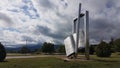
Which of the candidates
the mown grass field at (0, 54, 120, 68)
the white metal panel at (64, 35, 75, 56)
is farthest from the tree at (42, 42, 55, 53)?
the mown grass field at (0, 54, 120, 68)

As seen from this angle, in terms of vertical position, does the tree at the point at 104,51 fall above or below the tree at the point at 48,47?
below

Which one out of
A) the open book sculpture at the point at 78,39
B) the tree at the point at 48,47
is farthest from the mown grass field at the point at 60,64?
the tree at the point at 48,47

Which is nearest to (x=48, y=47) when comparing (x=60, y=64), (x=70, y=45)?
(x=70, y=45)

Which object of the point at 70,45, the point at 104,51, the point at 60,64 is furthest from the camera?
the point at 104,51

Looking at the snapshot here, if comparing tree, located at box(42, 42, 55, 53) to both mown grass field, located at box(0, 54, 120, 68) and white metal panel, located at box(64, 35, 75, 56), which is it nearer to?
white metal panel, located at box(64, 35, 75, 56)

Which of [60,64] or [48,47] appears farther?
[48,47]

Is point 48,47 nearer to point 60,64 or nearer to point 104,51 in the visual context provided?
point 104,51

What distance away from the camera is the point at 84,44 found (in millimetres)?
50906

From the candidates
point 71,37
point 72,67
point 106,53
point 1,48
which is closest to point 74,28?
point 71,37

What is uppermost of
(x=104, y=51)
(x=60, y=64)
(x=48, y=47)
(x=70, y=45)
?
(x=48, y=47)

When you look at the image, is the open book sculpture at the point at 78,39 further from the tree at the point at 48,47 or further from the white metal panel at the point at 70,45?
the tree at the point at 48,47

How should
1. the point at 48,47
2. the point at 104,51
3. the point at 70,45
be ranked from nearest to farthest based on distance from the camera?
the point at 70,45, the point at 104,51, the point at 48,47

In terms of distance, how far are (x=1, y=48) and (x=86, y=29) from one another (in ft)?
46.1

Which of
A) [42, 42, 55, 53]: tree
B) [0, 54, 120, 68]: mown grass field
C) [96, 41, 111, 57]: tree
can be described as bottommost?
[0, 54, 120, 68]: mown grass field
